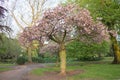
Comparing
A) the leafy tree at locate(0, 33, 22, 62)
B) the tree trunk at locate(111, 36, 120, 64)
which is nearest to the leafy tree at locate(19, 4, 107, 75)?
the tree trunk at locate(111, 36, 120, 64)

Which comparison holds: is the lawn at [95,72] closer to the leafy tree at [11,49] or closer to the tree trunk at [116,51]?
the tree trunk at [116,51]

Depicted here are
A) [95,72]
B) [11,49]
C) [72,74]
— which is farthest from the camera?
[11,49]

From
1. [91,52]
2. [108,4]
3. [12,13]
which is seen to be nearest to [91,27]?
[108,4]

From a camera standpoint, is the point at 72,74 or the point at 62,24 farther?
the point at 72,74

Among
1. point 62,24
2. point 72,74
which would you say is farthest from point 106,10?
point 72,74

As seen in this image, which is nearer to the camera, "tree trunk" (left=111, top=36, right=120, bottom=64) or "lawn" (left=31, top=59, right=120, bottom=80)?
"lawn" (left=31, top=59, right=120, bottom=80)

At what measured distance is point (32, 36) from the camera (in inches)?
861

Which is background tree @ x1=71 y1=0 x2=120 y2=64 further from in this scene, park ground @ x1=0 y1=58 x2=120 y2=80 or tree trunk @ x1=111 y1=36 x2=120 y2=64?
park ground @ x1=0 y1=58 x2=120 y2=80

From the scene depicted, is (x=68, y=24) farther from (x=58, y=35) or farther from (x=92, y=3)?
(x=92, y=3)

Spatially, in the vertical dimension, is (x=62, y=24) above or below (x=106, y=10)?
below

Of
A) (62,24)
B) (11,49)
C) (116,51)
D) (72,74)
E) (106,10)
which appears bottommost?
(72,74)

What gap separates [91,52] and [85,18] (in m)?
18.0

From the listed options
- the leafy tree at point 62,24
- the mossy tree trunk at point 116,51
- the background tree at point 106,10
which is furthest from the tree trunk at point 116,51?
the leafy tree at point 62,24

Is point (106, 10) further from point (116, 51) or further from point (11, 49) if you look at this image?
point (11, 49)
